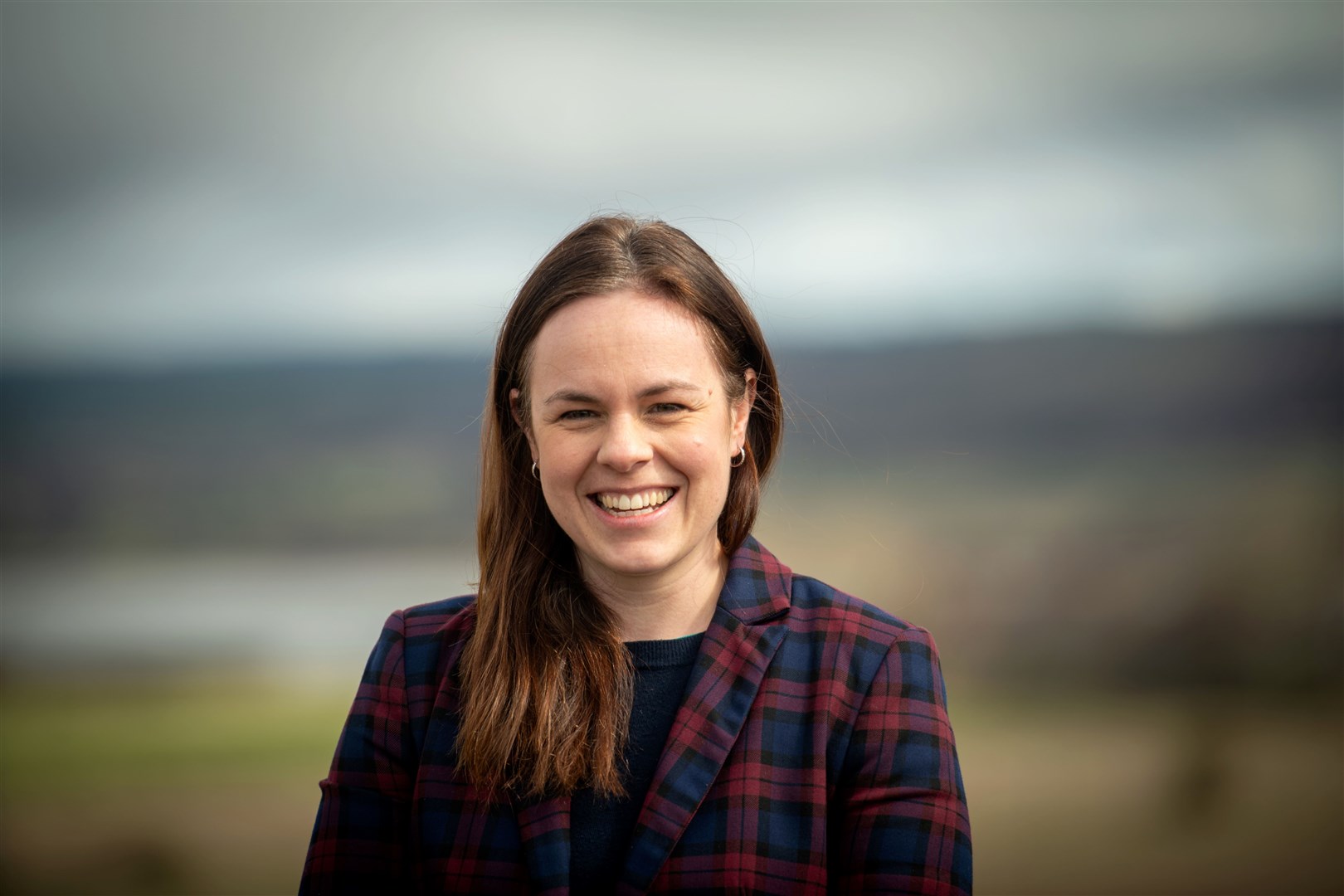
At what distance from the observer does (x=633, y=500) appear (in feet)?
4.49

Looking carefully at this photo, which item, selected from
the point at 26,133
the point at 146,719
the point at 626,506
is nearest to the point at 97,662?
the point at 146,719

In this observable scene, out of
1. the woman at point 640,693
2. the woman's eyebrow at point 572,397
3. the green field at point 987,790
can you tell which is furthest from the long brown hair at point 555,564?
the green field at point 987,790

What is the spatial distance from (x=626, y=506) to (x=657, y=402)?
149mm

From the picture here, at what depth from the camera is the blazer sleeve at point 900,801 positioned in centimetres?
130

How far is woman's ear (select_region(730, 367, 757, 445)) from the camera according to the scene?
1502mm

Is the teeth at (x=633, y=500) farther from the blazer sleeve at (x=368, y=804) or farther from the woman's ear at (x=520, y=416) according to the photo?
the blazer sleeve at (x=368, y=804)

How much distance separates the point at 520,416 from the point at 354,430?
143cm

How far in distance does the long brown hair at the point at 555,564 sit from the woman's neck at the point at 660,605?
0.09ft

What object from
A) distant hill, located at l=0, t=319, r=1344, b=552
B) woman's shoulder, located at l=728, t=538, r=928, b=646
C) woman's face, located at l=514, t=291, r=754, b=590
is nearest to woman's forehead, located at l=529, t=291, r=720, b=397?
woman's face, located at l=514, t=291, r=754, b=590

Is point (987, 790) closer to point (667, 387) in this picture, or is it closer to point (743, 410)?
point (743, 410)

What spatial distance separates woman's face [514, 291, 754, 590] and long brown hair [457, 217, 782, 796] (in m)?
0.04

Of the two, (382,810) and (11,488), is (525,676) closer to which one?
(382,810)

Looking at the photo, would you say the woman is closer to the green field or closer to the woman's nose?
the woman's nose

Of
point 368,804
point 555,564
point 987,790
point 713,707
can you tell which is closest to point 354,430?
point 555,564
